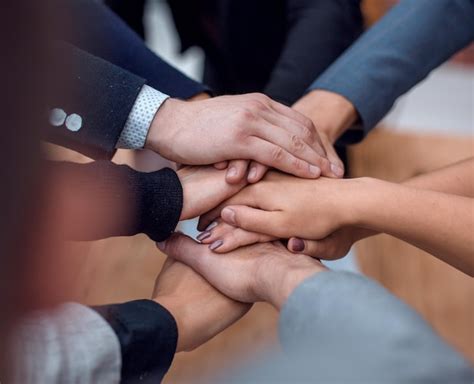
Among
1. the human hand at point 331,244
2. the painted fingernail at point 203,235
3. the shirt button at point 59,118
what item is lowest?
the human hand at point 331,244

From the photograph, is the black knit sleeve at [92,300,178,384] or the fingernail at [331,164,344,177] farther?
the fingernail at [331,164,344,177]

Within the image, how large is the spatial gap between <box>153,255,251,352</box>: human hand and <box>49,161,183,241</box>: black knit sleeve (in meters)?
0.07

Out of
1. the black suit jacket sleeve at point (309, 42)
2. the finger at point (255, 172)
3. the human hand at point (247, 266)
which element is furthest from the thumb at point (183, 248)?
the black suit jacket sleeve at point (309, 42)

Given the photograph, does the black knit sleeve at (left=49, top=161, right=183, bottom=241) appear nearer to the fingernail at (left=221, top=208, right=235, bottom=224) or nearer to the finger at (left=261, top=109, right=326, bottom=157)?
the fingernail at (left=221, top=208, right=235, bottom=224)

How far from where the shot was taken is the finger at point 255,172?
2.81 ft

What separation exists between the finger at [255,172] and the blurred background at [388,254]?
109 millimetres

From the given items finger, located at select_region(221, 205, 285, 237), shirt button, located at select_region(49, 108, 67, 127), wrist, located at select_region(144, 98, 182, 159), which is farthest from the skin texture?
shirt button, located at select_region(49, 108, 67, 127)

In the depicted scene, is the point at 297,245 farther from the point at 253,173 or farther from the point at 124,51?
the point at 124,51

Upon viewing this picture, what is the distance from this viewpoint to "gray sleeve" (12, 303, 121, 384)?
0.56 meters

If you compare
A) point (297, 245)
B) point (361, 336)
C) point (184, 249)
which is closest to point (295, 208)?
point (297, 245)

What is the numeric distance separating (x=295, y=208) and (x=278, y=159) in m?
0.07

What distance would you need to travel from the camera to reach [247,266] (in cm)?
81

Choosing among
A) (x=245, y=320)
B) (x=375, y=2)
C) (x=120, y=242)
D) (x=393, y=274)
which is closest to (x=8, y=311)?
(x=120, y=242)

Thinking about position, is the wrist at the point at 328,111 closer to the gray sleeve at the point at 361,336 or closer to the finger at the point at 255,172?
the finger at the point at 255,172
